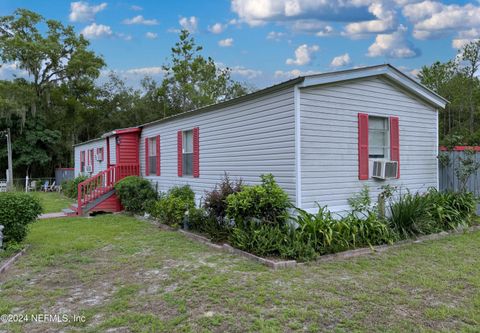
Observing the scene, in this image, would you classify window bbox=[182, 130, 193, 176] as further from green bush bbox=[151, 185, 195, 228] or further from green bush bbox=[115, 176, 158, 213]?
green bush bbox=[115, 176, 158, 213]

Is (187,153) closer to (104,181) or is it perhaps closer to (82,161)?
(104,181)

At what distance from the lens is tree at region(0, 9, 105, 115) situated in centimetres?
2397

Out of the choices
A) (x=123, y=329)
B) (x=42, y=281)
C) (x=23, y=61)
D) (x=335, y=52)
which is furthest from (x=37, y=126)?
(x=123, y=329)

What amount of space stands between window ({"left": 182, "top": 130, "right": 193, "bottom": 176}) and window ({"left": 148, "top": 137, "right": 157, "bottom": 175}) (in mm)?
2094

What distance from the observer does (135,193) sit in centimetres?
1091

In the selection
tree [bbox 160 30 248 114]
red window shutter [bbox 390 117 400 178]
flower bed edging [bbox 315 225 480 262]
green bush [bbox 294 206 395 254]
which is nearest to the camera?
flower bed edging [bbox 315 225 480 262]

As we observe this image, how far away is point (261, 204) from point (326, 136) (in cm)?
186

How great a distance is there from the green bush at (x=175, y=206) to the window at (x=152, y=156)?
2600 millimetres

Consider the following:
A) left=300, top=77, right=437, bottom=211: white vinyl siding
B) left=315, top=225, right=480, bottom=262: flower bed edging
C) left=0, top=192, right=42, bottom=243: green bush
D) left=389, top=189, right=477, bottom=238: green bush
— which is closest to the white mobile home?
left=300, top=77, right=437, bottom=211: white vinyl siding

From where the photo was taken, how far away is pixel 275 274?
477 cm

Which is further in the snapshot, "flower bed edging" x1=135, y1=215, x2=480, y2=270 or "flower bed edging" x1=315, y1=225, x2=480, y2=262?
"flower bed edging" x1=315, y1=225, x2=480, y2=262

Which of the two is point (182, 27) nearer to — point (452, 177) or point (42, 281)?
point (452, 177)

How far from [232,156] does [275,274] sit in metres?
3.74

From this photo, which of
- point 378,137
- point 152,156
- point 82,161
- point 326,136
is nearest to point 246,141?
point 326,136
